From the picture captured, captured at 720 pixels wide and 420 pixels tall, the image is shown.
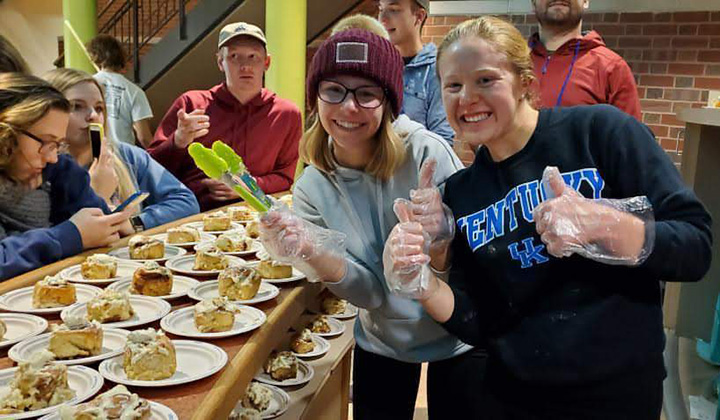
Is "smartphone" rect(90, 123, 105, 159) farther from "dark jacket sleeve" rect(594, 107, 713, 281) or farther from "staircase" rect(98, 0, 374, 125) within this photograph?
"staircase" rect(98, 0, 374, 125)

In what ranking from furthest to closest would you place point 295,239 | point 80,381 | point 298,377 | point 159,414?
1. point 298,377
2. point 295,239
3. point 80,381
4. point 159,414

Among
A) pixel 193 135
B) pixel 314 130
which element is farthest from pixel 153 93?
pixel 314 130

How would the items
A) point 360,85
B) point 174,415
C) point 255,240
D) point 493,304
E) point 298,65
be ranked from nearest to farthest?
point 174,415, point 493,304, point 360,85, point 255,240, point 298,65

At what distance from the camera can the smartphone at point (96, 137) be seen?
234cm

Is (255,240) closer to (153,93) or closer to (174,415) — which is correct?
(174,415)

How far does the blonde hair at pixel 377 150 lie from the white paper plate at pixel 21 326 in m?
0.81

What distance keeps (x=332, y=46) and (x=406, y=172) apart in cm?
40

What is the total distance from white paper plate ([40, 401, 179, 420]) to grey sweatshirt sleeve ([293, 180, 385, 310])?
60cm

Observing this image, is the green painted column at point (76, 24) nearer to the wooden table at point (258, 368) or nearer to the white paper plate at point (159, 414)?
the wooden table at point (258, 368)

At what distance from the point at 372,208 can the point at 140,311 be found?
68cm

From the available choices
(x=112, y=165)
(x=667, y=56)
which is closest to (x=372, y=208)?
(x=112, y=165)

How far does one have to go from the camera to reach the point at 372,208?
168cm

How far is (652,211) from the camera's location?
1113 millimetres

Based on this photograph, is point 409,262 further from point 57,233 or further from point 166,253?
point 57,233
